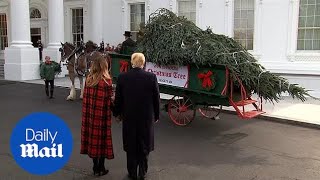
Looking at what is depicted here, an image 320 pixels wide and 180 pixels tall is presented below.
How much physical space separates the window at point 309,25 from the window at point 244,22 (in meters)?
1.98

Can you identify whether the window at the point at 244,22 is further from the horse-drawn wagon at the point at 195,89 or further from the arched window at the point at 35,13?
the arched window at the point at 35,13

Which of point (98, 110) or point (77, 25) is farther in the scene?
point (77, 25)

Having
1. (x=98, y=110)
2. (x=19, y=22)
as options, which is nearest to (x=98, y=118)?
(x=98, y=110)

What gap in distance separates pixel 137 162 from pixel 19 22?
14674 millimetres

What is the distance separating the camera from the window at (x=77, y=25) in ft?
74.4

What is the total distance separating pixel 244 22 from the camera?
16.3m

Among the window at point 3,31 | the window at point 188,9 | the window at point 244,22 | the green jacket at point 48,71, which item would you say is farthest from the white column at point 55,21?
the window at point 244,22

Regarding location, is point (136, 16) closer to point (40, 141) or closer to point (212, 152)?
point (212, 152)

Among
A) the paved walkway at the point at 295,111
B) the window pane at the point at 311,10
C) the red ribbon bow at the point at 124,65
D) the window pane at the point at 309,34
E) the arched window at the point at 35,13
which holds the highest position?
the arched window at the point at 35,13

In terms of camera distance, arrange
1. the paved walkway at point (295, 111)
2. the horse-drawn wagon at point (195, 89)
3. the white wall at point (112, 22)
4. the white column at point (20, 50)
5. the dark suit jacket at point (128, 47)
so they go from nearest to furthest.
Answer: the horse-drawn wagon at point (195, 89) < the paved walkway at point (295, 111) < the dark suit jacket at point (128, 47) < the white column at point (20, 50) < the white wall at point (112, 22)

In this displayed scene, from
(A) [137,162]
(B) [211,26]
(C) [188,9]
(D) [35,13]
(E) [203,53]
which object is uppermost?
(D) [35,13]

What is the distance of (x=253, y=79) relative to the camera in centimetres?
788

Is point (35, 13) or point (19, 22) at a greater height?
point (35, 13)

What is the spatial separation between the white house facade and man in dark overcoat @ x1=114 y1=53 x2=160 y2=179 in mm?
10559
